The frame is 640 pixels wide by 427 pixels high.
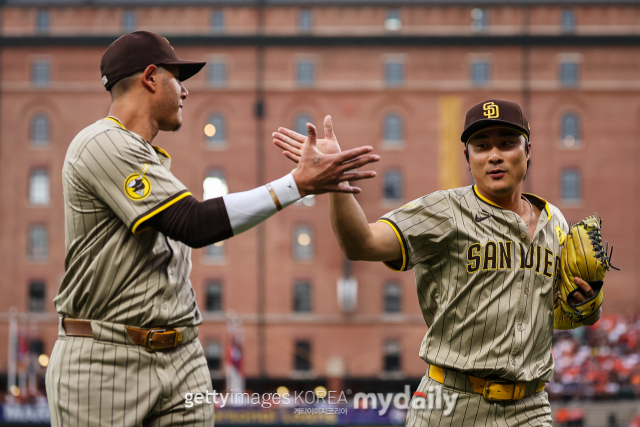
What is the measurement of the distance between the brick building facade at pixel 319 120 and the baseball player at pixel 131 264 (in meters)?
31.7

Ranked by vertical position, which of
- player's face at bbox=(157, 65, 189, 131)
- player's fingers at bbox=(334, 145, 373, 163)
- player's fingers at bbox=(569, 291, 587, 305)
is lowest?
player's fingers at bbox=(569, 291, 587, 305)

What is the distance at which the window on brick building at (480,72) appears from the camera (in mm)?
36625

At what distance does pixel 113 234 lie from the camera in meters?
2.68

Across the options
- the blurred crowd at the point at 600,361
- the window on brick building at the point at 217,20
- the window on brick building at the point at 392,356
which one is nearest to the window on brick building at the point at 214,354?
the window on brick building at the point at 392,356

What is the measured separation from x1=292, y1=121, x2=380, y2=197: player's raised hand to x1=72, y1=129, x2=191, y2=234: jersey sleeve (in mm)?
466

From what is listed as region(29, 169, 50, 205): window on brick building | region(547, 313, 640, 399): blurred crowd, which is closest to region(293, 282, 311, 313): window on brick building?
region(547, 313, 640, 399): blurred crowd

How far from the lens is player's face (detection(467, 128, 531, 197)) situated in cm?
313

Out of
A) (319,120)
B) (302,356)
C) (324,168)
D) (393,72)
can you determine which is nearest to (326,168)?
(324,168)

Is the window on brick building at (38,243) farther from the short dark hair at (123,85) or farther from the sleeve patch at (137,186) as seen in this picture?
the sleeve patch at (137,186)

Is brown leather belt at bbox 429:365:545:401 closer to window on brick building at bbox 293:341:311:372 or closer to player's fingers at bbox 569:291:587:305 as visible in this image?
player's fingers at bbox 569:291:587:305

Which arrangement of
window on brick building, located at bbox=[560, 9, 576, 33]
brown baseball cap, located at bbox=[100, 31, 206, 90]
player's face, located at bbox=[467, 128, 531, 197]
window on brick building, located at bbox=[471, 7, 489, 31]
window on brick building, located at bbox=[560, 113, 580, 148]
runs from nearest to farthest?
1. brown baseball cap, located at bbox=[100, 31, 206, 90]
2. player's face, located at bbox=[467, 128, 531, 197]
3. window on brick building, located at bbox=[560, 113, 580, 148]
4. window on brick building, located at bbox=[471, 7, 489, 31]
5. window on brick building, located at bbox=[560, 9, 576, 33]

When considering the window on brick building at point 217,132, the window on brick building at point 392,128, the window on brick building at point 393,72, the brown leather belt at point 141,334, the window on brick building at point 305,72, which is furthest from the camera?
the window on brick building at point 305,72

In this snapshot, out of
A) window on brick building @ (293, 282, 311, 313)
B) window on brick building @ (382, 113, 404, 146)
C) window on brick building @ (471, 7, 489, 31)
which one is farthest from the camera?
window on brick building @ (471, 7, 489, 31)

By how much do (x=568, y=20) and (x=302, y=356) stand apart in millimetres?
23312
